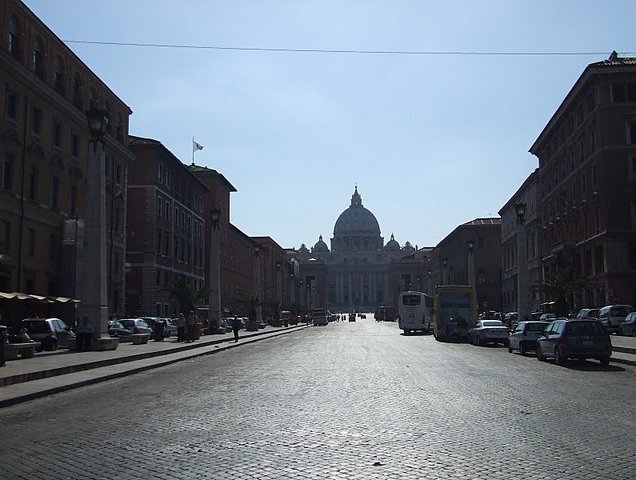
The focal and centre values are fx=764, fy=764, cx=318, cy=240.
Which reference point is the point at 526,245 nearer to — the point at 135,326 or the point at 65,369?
the point at 135,326

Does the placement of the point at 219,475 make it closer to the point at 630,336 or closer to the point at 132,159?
the point at 630,336

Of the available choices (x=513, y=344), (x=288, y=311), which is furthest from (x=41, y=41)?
(x=288, y=311)

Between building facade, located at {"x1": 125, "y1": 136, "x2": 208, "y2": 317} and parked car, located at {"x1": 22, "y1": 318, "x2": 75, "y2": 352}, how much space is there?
30.4 metres

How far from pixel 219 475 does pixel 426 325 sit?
188 feet

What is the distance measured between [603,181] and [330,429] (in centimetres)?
5236

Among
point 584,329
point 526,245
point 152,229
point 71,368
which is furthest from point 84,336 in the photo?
point 526,245

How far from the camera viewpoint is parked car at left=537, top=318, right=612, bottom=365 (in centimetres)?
2427

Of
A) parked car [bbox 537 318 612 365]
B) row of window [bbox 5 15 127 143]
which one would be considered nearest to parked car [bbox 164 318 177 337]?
row of window [bbox 5 15 127 143]

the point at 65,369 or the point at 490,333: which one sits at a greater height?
the point at 490,333

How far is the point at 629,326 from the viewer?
138 feet

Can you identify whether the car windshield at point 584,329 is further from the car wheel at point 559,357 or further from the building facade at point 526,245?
the building facade at point 526,245

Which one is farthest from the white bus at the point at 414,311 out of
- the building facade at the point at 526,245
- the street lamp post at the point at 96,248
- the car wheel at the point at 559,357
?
the car wheel at the point at 559,357

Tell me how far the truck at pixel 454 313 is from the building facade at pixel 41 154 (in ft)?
72.2

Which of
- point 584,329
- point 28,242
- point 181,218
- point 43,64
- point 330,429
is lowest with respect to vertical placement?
point 330,429
